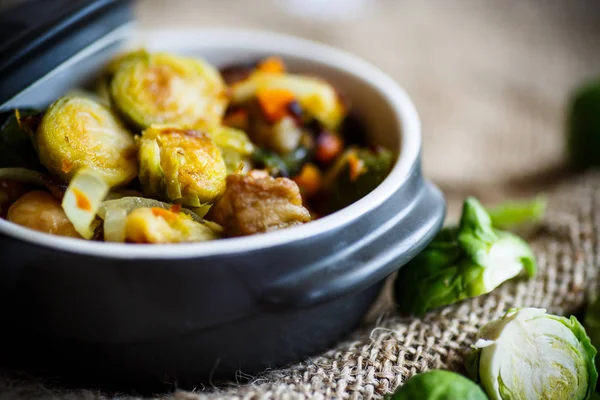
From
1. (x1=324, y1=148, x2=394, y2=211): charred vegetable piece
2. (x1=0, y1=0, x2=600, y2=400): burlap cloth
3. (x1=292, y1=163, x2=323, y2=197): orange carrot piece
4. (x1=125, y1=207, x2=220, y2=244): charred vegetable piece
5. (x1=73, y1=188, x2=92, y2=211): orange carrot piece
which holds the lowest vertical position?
(x1=0, y1=0, x2=600, y2=400): burlap cloth

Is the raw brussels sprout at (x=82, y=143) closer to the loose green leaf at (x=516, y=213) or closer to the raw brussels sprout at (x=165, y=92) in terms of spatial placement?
the raw brussels sprout at (x=165, y=92)

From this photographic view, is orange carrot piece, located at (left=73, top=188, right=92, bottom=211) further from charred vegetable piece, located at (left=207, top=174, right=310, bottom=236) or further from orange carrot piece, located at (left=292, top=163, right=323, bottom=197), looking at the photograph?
orange carrot piece, located at (left=292, top=163, right=323, bottom=197)

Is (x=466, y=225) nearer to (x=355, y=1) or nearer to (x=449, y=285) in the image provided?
(x=449, y=285)

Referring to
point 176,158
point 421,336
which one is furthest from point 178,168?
point 421,336

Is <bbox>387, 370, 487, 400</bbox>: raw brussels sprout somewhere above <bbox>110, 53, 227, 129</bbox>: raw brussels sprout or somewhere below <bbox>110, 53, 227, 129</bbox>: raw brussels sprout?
below

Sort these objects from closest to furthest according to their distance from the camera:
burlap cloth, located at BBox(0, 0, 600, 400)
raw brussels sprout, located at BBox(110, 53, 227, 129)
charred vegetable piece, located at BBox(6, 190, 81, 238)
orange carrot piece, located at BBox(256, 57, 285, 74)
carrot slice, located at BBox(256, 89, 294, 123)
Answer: charred vegetable piece, located at BBox(6, 190, 81, 238) < burlap cloth, located at BBox(0, 0, 600, 400) < raw brussels sprout, located at BBox(110, 53, 227, 129) < carrot slice, located at BBox(256, 89, 294, 123) < orange carrot piece, located at BBox(256, 57, 285, 74)

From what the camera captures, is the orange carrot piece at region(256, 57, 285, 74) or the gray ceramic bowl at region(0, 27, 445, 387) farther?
the orange carrot piece at region(256, 57, 285, 74)

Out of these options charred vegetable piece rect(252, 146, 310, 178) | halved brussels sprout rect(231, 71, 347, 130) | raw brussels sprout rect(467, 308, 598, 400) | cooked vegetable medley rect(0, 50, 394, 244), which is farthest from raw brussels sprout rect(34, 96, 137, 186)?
raw brussels sprout rect(467, 308, 598, 400)

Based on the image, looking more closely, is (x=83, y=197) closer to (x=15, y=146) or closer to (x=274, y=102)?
(x=15, y=146)
